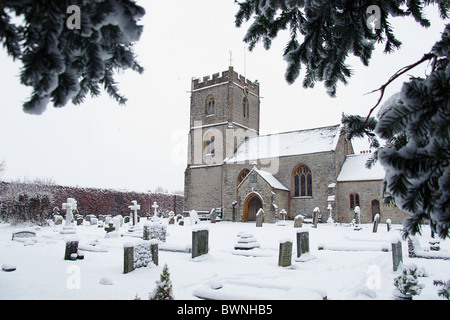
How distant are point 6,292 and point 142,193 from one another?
3176 cm

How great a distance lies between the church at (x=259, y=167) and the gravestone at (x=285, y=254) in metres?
13.7

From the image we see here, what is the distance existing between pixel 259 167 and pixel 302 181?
4.03 m

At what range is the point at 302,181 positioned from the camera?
2606 cm

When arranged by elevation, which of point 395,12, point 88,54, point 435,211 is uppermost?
point 395,12

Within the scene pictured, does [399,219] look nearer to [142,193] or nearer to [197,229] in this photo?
[197,229]

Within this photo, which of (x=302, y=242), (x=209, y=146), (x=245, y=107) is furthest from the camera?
(x=245, y=107)

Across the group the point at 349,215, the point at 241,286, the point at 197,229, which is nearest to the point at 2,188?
the point at 197,229

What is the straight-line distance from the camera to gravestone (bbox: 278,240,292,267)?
25.1ft

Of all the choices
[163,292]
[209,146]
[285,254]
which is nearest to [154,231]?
[285,254]

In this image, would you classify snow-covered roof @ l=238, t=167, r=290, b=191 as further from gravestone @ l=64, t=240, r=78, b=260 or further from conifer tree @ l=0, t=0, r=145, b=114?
conifer tree @ l=0, t=0, r=145, b=114

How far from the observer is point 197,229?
8.84 meters

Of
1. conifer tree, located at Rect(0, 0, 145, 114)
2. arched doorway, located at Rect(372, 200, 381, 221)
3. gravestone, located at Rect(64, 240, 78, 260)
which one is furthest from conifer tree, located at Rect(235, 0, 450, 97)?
arched doorway, located at Rect(372, 200, 381, 221)

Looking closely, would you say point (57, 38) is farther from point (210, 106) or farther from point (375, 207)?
point (210, 106)

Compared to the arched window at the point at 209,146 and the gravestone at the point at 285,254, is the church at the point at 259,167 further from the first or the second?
the gravestone at the point at 285,254
